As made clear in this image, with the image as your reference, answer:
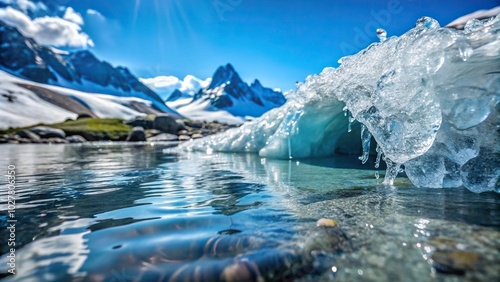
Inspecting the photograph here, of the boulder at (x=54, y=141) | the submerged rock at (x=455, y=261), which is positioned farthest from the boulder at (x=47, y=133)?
the submerged rock at (x=455, y=261)

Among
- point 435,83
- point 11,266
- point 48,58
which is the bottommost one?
point 11,266

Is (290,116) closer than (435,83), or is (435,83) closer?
(435,83)

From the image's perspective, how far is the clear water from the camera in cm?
146

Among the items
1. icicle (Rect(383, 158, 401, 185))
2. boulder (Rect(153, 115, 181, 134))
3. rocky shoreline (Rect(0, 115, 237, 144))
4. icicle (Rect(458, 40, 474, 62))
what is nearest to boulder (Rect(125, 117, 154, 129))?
rocky shoreline (Rect(0, 115, 237, 144))

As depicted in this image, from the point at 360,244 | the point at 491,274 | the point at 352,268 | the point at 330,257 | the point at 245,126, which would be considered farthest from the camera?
the point at 245,126

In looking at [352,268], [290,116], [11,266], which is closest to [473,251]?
[352,268]

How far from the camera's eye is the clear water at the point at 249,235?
146cm

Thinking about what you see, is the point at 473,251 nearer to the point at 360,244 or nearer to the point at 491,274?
the point at 491,274

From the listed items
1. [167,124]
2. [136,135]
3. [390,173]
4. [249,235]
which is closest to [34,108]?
[167,124]

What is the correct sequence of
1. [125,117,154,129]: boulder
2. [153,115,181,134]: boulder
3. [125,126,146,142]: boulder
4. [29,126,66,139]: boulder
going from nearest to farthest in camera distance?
1. [29,126,66,139]: boulder
2. [125,126,146,142]: boulder
3. [153,115,181,134]: boulder
4. [125,117,154,129]: boulder

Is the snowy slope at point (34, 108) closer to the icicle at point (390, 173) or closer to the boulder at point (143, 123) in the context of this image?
the boulder at point (143, 123)

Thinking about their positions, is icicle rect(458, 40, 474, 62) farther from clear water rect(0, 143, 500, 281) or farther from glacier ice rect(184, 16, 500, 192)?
clear water rect(0, 143, 500, 281)

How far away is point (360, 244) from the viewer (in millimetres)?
1738

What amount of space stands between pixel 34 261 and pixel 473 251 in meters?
2.51
